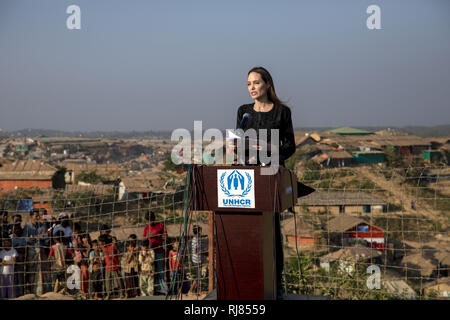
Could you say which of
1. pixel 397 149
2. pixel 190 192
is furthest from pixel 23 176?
pixel 397 149

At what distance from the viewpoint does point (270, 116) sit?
108 inches

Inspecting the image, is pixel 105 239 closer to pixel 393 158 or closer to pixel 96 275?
pixel 96 275

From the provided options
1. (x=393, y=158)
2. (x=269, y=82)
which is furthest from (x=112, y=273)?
(x=393, y=158)

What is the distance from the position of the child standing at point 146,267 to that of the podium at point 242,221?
321 cm

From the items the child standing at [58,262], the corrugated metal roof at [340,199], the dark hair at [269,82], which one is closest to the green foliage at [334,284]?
the corrugated metal roof at [340,199]

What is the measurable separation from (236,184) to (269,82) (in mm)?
692

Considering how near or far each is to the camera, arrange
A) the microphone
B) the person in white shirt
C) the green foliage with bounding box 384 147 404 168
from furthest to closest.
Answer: the green foliage with bounding box 384 147 404 168, the person in white shirt, the microphone

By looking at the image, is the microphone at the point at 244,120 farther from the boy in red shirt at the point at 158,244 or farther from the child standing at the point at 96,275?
the child standing at the point at 96,275

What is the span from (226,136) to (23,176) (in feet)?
99.1

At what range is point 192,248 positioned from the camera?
19.1 feet

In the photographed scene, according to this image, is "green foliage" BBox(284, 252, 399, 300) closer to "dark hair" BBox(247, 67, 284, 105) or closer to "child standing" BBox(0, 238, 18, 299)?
"dark hair" BBox(247, 67, 284, 105)

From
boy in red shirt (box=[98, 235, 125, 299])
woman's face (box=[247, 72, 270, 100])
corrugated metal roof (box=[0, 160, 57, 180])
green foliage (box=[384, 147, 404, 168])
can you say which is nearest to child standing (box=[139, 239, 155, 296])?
boy in red shirt (box=[98, 235, 125, 299])

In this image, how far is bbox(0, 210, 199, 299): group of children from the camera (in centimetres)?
555
